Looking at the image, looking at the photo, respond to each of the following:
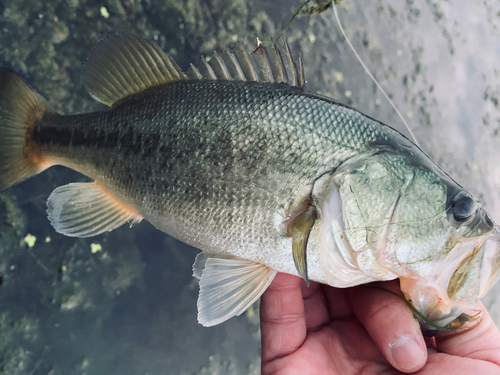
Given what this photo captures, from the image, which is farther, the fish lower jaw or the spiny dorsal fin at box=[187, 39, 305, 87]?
the spiny dorsal fin at box=[187, 39, 305, 87]

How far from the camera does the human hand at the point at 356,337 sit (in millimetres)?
885

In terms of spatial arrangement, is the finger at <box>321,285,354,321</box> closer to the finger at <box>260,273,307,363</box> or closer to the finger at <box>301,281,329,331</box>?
the finger at <box>301,281,329,331</box>

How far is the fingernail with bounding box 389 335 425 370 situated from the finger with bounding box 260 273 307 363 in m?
0.32

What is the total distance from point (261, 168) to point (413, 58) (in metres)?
1.66

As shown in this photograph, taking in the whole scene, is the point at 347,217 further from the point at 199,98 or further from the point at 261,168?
the point at 199,98

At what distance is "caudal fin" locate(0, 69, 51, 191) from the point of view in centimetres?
116

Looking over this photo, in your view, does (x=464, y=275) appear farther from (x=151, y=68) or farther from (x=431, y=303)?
(x=151, y=68)

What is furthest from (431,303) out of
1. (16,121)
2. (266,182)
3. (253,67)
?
(16,121)

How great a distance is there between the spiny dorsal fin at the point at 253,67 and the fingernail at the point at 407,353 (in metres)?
0.81

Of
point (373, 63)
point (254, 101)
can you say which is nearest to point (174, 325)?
Result: point (254, 101)

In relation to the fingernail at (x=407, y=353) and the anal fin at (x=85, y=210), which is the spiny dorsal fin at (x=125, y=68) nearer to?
the anal fin at (x=85, y=210)

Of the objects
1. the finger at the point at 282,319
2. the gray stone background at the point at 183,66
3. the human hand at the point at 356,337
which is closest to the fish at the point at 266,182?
the human hand at the point at 356,337

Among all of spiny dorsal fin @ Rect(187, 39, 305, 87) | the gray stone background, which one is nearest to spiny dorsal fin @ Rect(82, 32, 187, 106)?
spiny dorsal fin @ Rect(187, 39, 305, 87)

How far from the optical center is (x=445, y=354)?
3.07 feet
